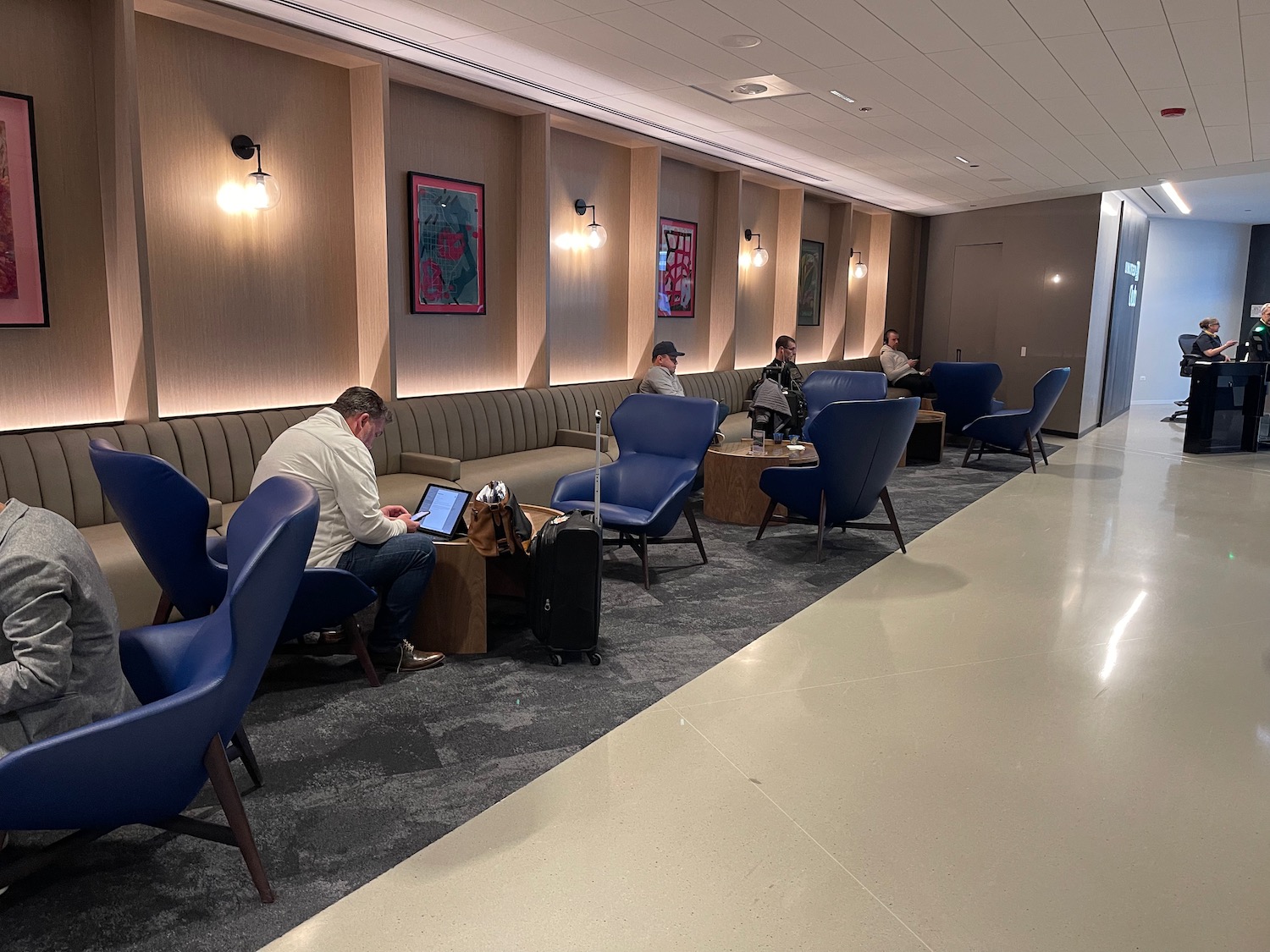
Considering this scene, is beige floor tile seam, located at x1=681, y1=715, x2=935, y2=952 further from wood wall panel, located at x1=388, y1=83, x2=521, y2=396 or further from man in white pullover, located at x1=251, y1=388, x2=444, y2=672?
wood wall panel, located at x1=388, y1=83, x2=521, y2=396

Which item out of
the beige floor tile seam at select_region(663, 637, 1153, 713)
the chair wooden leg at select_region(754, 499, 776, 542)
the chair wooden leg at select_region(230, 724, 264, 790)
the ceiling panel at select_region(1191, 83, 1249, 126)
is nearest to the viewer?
the chair wooden leg at select_region(230, 724, 264, 790)

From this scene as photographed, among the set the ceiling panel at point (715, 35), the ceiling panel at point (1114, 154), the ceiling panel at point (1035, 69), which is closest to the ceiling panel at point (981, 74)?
the ceiling panel at point (1035, 69)

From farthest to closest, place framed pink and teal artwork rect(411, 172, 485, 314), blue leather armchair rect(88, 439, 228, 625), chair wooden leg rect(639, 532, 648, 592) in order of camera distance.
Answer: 1. framed pink and teal artwork rect(411, 172, 485, 314)
2. chair wooden leg rect(639, 532, 648, 592)
3. blue leather armchair rect(88, 439, 228, 625)

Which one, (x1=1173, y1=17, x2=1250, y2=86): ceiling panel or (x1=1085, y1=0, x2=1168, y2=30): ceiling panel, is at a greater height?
(x1=1173, y1=17, x2=1250, y2=86): ceiling panel

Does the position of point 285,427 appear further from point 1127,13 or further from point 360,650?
point 1127,13

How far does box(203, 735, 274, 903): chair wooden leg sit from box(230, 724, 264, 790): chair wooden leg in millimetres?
487

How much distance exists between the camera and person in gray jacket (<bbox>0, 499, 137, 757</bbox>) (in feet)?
6.34

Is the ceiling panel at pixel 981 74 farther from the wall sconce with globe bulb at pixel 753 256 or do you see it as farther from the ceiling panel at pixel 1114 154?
the wall sconce with globe bulb at pixel 753 256

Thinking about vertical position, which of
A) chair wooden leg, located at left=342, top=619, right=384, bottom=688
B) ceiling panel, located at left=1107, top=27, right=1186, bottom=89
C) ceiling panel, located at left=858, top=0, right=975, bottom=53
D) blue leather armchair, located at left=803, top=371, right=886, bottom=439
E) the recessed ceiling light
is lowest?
chair wooden leg, located at left=342, top=619, right=384, bottom=688

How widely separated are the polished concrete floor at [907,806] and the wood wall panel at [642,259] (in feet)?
13.8

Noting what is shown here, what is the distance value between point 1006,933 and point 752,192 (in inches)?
367

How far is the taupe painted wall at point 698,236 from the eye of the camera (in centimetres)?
909

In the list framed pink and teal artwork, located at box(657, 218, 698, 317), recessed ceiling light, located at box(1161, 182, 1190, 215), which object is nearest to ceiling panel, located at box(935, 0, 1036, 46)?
framed pink and teal artwork, located at box(657, 218, 698, 317)

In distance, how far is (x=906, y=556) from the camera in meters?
5.89
